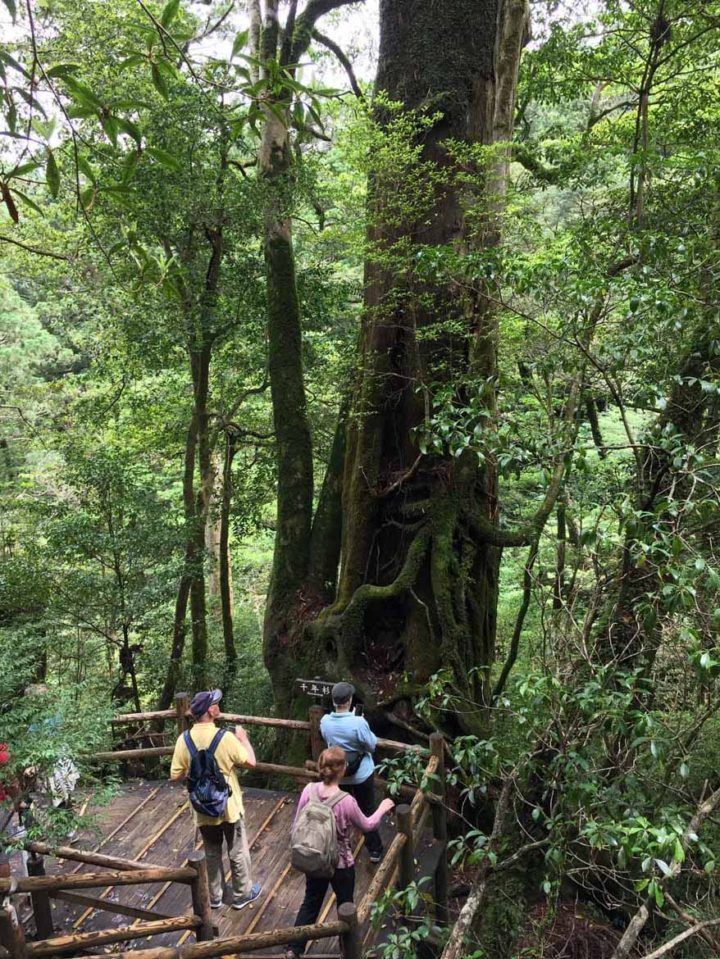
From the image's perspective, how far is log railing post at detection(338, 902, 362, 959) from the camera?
12.0ft

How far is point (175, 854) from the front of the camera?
552 centimetres

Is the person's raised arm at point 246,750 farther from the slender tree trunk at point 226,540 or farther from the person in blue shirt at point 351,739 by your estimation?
the slender tree trunk at point 226,540

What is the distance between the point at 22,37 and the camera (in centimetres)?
843

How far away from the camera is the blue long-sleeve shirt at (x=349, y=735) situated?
15.4ft

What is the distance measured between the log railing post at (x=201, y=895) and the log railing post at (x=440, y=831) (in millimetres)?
1927

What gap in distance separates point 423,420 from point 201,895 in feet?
15.2

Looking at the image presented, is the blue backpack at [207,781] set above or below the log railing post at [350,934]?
above

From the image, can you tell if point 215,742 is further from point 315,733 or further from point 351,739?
point 315,733

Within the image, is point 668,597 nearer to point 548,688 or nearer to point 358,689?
point 548,688

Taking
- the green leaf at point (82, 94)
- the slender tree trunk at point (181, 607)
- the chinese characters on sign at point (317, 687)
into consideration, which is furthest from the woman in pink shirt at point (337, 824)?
the slender tree trunk at point (181, 607)

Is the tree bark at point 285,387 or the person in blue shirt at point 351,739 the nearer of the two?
the person in blue shirt at point 351,739

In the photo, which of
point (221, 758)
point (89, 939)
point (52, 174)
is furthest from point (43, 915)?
point (52, 174)

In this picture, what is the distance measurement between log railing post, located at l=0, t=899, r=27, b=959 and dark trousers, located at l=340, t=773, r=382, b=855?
2.14 m

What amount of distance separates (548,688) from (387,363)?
14.7ft
